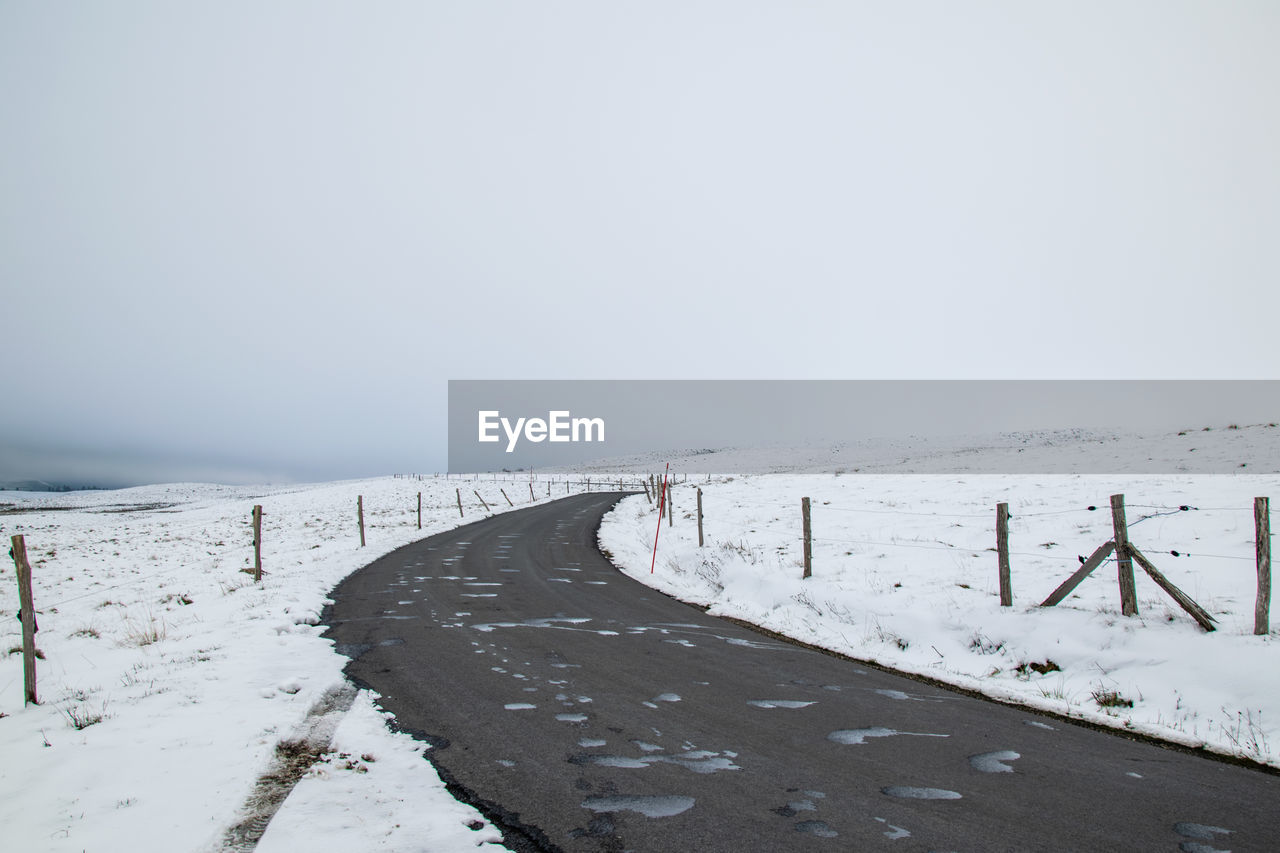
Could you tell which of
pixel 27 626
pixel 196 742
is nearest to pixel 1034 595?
pixel 196 742

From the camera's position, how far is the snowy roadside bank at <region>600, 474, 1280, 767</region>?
6527mm

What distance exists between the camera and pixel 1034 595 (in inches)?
402

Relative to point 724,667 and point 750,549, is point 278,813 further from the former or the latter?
point 750,549

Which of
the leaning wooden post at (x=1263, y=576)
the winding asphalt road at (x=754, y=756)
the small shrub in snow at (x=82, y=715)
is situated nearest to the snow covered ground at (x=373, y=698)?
the small shrub in snow at (x=82, y=715)

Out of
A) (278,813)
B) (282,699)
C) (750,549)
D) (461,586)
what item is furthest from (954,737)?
(750,549)

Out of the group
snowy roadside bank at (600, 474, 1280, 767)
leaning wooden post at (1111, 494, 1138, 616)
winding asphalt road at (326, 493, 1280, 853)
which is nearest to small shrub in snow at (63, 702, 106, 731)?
winding asphalt road at (326, 493, 1280, 853)

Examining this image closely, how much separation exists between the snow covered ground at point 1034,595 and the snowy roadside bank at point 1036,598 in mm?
26

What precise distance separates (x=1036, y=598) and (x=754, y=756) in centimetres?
716

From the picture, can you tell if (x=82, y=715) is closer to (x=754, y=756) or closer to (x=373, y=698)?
(x=373, y=698)

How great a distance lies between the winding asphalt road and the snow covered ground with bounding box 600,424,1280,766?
3.52 ft

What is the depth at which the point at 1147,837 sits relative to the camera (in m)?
3.87

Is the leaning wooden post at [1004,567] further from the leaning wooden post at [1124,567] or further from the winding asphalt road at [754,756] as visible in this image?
the winding asphalt road at [754,756]

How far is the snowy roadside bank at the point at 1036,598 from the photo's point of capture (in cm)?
653

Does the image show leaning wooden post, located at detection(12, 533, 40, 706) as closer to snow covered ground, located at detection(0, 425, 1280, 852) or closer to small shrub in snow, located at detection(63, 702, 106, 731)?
snow covered ground, located at detection(0, 425, 1280, 852)
